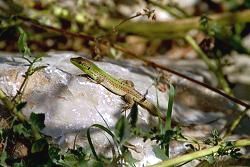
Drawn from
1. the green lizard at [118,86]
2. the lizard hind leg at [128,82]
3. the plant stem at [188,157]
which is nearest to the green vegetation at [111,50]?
the plant stem at [188,157]

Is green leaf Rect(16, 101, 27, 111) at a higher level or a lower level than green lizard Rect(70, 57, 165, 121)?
lower

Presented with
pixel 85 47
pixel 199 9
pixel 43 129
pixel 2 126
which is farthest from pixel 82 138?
pixel 199 9

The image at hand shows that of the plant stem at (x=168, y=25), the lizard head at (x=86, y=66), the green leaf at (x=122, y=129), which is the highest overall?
the plant stem at (x=168, y=25)

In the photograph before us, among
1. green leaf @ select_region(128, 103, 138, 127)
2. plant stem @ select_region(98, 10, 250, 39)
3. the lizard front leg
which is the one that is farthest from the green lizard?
plant stem @ select_region(98, 10, 250, 39)

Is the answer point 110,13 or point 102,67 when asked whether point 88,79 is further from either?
point 110,13

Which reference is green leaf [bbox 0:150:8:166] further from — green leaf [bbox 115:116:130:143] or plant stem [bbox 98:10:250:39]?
plant stem [bbox 98:10:250:39]

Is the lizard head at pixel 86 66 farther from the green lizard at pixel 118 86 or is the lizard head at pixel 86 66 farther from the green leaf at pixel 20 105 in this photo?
the green leaf at pixel 20 105

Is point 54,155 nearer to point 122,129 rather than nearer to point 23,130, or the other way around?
point 23,130
